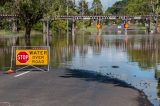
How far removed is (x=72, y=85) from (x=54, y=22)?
122 metres

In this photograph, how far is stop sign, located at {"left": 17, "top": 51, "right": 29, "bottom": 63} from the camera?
25.7 m

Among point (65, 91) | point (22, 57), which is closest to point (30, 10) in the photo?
point (22, 57)

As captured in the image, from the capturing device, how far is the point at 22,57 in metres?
25.9

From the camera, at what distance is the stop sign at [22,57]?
→ 84.4ft

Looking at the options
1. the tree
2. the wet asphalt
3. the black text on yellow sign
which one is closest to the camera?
the wet asphalt

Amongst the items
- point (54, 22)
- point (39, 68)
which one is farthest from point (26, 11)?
point (39, 68)

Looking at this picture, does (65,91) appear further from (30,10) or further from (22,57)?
(30,10)

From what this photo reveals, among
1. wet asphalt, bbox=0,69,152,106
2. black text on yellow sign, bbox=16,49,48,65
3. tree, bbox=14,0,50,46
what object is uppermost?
tree, bbox=14,0,50,46

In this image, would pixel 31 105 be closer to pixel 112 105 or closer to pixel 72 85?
pixel 112 105

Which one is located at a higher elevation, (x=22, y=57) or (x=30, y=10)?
A: (x=30, y=10)

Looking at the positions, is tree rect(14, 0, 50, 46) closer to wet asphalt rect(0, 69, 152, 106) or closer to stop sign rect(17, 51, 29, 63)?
stop sign rect(17, 51, 29, 63)

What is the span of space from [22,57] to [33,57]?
0.58m

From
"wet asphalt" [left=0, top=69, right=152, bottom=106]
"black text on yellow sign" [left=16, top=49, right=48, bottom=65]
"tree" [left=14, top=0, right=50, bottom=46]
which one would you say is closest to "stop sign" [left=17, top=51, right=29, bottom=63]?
"black text on yellow sign" [left=16, top=49, right=48, bottom=65]

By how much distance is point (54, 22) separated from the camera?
14150 cm
